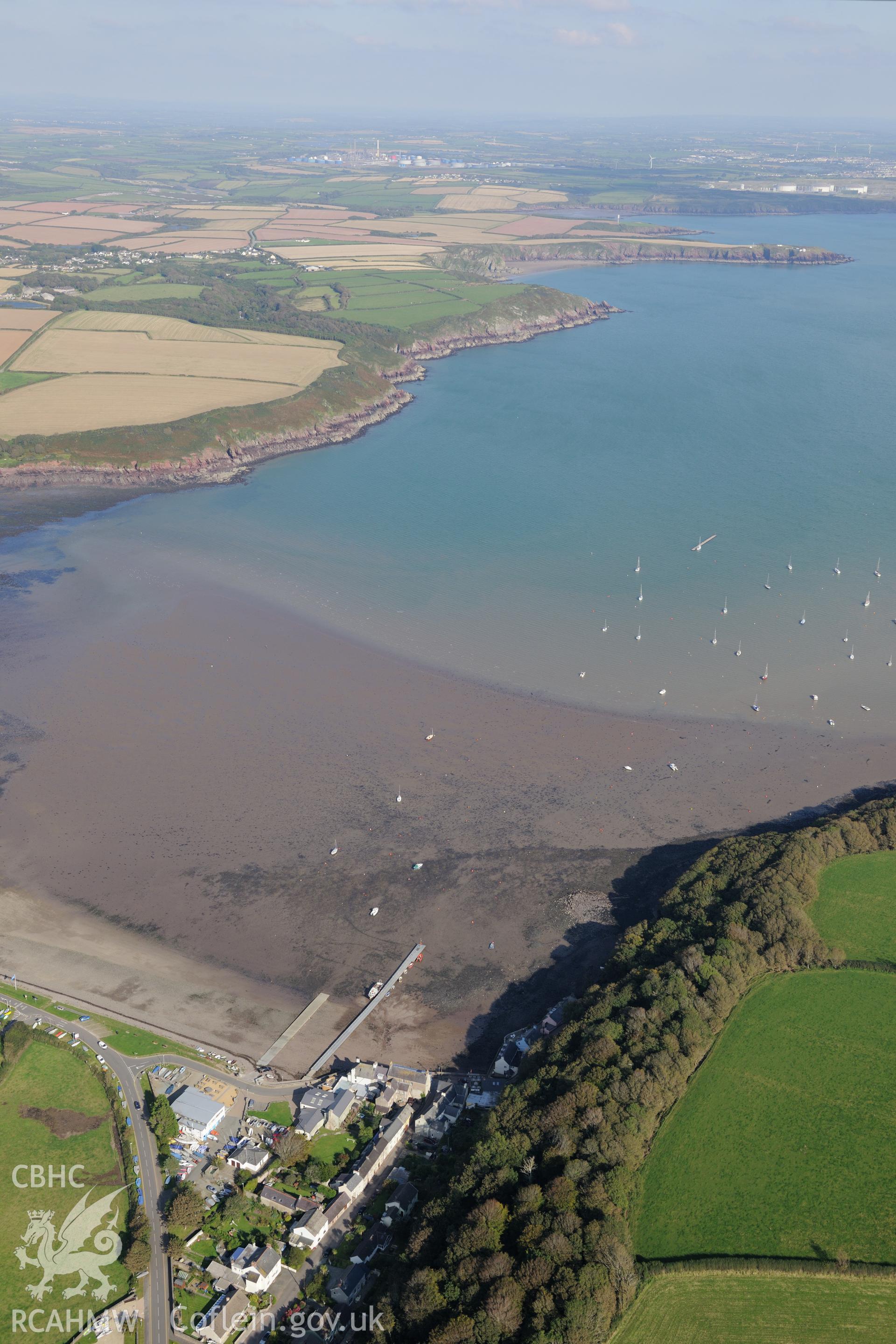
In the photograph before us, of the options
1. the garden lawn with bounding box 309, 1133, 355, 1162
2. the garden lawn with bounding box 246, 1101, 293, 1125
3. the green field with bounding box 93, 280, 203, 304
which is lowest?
the garden lawn with bounding box 309, 1133, 355, 1162

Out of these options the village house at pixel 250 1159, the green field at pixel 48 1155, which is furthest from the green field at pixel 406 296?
the village house at pixel 250 1159

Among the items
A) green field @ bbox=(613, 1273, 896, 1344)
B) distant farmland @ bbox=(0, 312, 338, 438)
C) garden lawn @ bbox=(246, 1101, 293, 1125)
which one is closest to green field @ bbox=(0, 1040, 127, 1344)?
garden lawn @ bbox=(246, 1101, 293, 1125)

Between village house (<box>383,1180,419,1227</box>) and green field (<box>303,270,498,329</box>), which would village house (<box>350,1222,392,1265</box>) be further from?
green field (<box>303,270,498,329</box>)

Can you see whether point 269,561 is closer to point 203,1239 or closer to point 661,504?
point 661,504

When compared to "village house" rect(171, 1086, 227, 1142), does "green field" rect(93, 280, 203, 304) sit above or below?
above

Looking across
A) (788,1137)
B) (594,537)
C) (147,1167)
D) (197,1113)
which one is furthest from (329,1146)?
(594,537)

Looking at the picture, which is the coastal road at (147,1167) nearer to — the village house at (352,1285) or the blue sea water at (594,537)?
Result: the village house at (352,1285)

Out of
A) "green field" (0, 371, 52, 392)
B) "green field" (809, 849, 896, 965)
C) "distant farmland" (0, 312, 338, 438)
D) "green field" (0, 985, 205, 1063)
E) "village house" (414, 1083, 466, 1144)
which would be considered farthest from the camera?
"green field" (0, 371, 52, 392)
